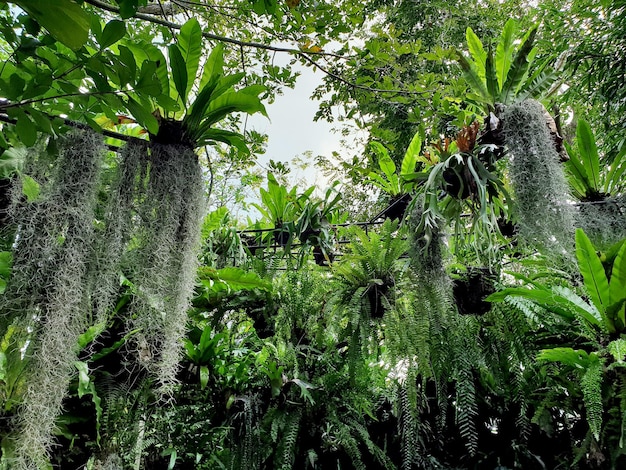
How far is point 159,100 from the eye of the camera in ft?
3.13

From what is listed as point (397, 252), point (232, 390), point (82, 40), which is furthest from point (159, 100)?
point (232, 390)

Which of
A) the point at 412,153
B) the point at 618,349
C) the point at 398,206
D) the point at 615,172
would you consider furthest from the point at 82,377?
the point at 615,172

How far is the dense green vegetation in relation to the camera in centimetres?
108

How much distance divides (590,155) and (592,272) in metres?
0.62

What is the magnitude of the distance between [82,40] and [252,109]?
2.33 ft

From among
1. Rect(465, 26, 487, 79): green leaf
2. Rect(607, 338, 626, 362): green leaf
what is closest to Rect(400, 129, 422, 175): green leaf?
Rect(465, 26, 487, 79): green leaf

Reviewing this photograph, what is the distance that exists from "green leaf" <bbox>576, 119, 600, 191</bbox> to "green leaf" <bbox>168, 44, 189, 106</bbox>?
1.73 m

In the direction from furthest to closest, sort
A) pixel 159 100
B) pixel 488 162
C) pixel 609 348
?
pixel 488 162, pixel 609 348, pixel 159 100

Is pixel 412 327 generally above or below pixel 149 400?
above

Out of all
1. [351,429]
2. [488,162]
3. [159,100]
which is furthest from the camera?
[351,429]

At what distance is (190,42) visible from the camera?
128 centimetres

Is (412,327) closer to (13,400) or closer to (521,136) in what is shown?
(521,136)

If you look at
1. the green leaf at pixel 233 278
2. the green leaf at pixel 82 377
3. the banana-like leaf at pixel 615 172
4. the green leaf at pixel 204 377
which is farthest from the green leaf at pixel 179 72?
the banana-like leaf at pixel 615 172

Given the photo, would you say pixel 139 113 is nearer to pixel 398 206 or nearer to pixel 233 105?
pixel 233 105
